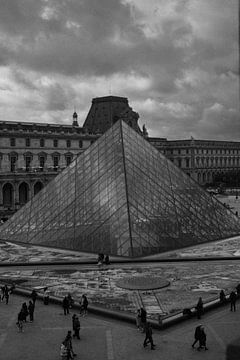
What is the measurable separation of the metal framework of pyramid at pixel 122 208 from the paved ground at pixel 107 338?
34.2 feet

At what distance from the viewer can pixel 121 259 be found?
24453 mm

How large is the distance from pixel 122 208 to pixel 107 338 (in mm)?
15018

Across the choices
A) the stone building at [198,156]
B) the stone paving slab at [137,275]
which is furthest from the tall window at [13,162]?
the stone building at [198,156]

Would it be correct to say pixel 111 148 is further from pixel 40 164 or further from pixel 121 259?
pixel 40 164

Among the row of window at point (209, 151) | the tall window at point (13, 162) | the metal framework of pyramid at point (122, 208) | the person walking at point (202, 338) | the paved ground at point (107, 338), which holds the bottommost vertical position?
the paved ground at point (107, 338)

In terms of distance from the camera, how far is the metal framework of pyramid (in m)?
26.6

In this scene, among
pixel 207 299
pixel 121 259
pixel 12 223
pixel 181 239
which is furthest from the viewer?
pixel 12 223

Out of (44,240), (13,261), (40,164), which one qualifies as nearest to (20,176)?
(40,164)

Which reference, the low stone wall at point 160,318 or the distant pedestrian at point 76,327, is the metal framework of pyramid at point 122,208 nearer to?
the low stone wall at point 160,318

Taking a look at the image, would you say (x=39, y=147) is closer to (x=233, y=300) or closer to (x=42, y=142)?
(x=42, y=142)

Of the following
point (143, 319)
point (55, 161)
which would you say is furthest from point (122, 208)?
point (55, 161)

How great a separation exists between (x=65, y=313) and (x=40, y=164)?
56333 mm

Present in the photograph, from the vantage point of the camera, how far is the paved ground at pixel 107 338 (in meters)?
11.7

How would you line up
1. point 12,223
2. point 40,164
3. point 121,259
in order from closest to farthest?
1. point 121,259
2. point 12,223
3. point 40,164
